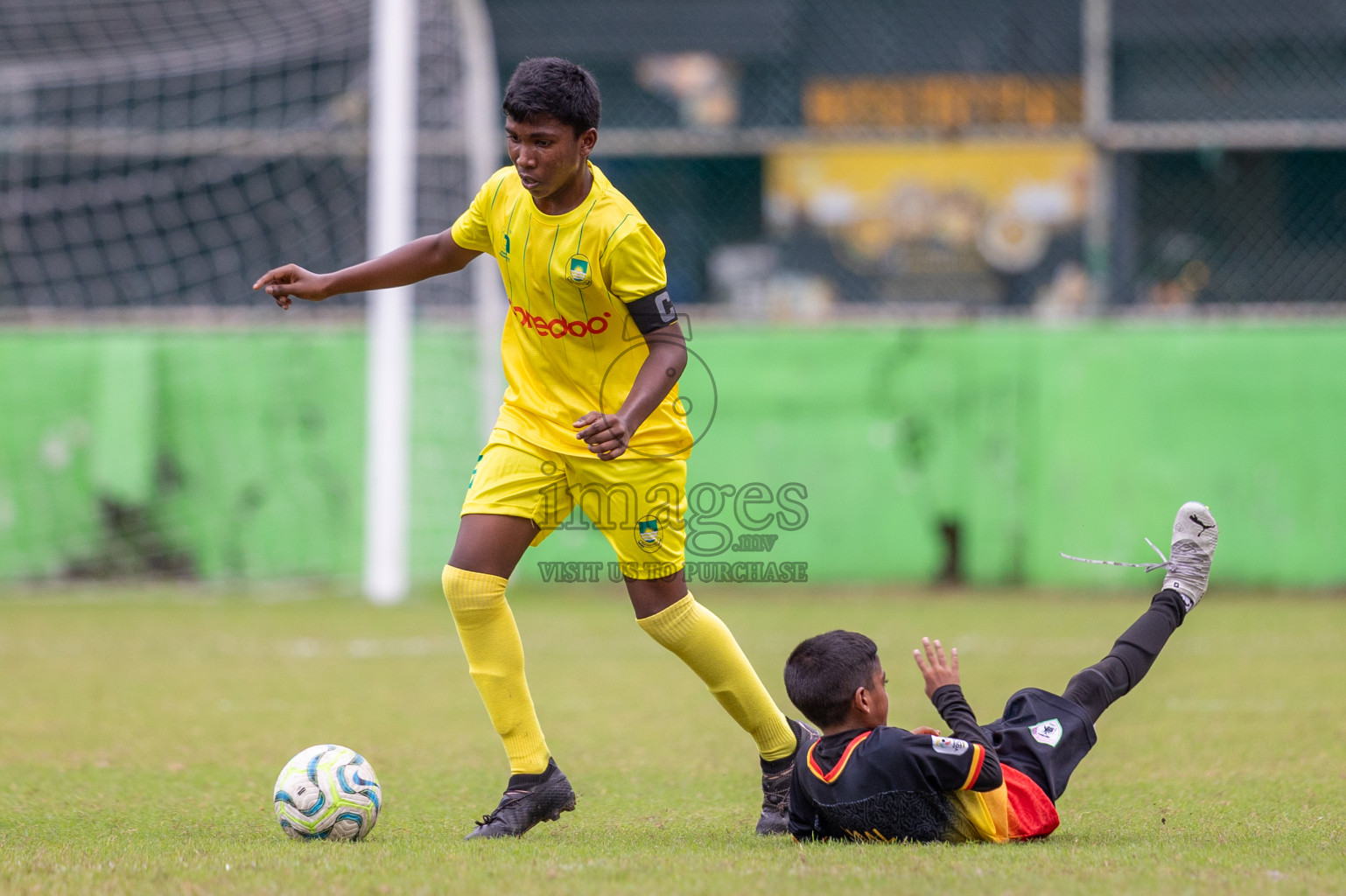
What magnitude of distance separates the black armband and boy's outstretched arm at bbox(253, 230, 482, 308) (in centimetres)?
56

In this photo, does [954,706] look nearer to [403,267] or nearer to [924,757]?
[924,757]

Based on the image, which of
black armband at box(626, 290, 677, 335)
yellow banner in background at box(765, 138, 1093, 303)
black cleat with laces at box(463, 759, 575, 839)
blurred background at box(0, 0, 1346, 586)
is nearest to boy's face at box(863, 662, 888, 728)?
black cleat with laces at box(463, 759, 575, 839)

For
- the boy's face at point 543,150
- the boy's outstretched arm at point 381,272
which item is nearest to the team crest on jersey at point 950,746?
the boy's face at point 543,150

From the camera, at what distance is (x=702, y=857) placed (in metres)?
3.32

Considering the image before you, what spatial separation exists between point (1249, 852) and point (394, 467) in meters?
6.76

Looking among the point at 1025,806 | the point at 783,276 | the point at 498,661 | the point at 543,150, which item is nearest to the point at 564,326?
the point at 543,150

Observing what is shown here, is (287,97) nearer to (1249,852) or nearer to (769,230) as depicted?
(769,230)

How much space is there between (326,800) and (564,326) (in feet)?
4.37

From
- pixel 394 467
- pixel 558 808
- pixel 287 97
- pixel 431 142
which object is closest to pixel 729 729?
pixel 558 808

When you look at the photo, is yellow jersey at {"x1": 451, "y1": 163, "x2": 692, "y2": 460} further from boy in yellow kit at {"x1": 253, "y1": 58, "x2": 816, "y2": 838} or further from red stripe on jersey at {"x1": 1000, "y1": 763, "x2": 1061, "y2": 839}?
red stripe on jersey at {"x1": 1000, "y1": 763, "x2": 1061, "y2": 839}

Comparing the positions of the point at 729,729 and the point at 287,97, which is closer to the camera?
the point at 729,729

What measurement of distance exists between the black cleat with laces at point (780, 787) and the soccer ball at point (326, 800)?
1.00 m

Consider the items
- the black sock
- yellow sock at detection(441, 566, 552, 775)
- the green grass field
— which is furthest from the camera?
yellow sock at detection(441, 566, 552, 775)

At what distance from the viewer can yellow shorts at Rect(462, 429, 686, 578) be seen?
3.87 meters
